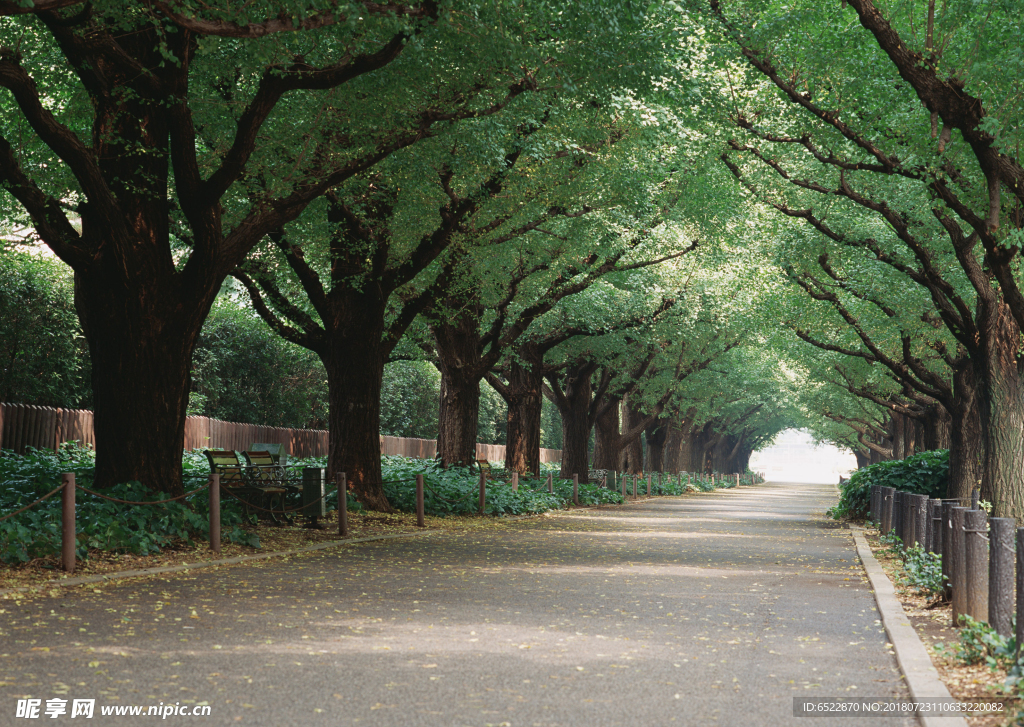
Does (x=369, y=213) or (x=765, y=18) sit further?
(x=369, y=213)

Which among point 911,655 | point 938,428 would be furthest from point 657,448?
point 911,655

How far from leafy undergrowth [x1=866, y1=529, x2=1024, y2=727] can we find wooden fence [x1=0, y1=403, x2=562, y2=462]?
1656 centimetres

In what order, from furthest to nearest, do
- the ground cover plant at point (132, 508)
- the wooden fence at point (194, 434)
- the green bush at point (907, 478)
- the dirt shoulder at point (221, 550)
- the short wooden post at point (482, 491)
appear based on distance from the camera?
the green bush at point (907, 478), the short wooden post at point (482, 491), the wooden fence at point (194, 434), the ground cover plant at point (132, 508), the dirt shoulder at point (221, 550)

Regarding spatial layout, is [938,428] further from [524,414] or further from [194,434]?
[194,434]

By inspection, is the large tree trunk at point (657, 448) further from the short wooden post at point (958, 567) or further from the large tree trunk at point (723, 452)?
the short wooden post at point (958, 567)

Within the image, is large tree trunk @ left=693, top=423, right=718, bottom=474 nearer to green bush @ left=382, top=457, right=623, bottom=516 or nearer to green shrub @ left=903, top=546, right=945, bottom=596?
green bush @ left=382, top=457, right=623, bottom=516

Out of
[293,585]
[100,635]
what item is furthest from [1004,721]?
[293,585]

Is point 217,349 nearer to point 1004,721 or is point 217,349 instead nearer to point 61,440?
point 61,440

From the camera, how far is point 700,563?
1423 centimetres

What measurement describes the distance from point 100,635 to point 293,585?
3.14 m

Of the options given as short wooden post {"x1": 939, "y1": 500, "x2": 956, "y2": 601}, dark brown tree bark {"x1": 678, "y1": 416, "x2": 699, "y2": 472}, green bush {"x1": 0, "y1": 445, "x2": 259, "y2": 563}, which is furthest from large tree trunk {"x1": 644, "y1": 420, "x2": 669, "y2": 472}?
short wooden post {"x1": 939, "y1": 500, "x2": 956, "y2": 601}

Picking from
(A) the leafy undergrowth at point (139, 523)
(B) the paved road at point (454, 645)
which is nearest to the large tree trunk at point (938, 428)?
(A) the leafy undergrowth at point (139, 523)

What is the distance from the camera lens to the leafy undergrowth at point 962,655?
566 centimetres

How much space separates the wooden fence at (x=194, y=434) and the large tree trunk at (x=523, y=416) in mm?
7630
